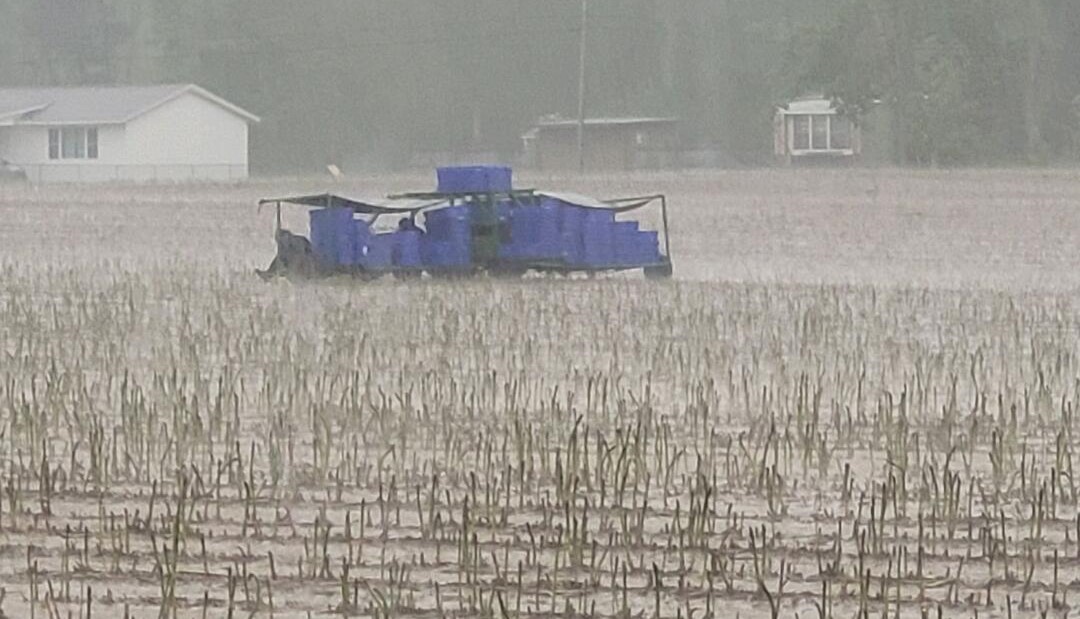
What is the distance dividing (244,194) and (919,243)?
22.2 m

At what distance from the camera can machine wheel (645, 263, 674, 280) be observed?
23984 millimetres

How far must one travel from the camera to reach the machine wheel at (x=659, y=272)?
2398cm

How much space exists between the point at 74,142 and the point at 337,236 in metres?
48.1

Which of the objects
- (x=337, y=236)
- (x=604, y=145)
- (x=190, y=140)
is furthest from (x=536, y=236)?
(x=604, y=145)

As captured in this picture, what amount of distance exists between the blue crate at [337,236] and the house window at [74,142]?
47405mm

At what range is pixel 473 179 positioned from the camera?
956 inches

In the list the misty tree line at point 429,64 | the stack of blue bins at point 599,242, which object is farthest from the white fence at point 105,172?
the stack of blue bins at point 599,242

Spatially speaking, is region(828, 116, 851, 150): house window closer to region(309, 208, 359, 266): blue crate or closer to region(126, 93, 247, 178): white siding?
region(126, 93, 247, 178): white siding

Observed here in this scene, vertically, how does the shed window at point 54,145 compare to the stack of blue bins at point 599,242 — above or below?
above

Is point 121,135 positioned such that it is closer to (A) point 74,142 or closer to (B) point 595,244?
(A) point 74,142

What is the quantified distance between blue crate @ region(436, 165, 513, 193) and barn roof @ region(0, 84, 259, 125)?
4504 centimetres

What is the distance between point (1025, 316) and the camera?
18453 mm

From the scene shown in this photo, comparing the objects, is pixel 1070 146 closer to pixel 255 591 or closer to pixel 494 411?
pixel 494 411

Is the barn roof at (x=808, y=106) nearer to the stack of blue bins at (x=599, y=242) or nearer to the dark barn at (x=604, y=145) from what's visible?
the dark barn at (x=604, y=145)
